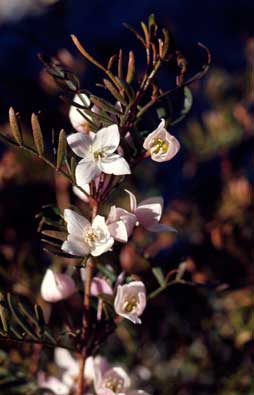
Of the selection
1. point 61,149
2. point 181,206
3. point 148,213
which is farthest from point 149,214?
point 181,206

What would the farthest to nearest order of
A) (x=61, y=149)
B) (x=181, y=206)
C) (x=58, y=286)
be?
(x=181, y=206) → (x=58, y=286) → (x=61, y=149)

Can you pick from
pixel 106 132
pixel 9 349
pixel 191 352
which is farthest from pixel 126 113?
pixel 191 352

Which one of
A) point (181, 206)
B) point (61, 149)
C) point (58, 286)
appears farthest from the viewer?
point (181, 206)

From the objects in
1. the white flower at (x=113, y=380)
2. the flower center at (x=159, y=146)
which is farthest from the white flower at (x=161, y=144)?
the white flower at (x=113, y=380)

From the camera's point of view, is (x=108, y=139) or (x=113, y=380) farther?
(x=113, y=380)

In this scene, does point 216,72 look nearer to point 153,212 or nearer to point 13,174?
point 13,174

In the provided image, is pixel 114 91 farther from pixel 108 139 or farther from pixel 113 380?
pixel 113 380
